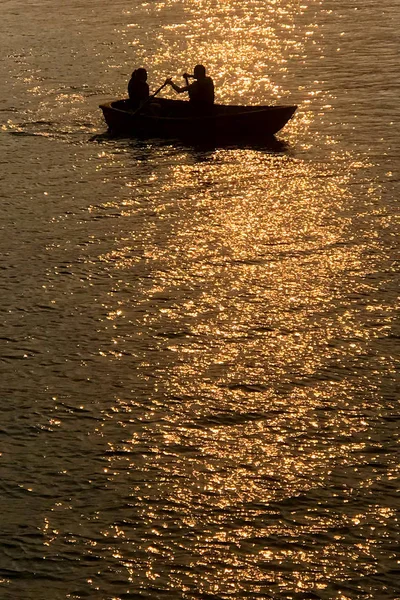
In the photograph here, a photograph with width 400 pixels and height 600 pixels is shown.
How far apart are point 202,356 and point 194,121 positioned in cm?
1141

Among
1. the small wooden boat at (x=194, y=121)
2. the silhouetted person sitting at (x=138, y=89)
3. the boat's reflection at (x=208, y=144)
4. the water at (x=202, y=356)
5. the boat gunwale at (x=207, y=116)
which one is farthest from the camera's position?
the silhouetted person sitting at (x=138, y=89)

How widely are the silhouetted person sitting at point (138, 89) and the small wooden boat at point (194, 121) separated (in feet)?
0.85

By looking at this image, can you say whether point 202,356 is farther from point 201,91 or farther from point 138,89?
point 138,89

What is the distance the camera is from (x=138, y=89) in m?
27.8

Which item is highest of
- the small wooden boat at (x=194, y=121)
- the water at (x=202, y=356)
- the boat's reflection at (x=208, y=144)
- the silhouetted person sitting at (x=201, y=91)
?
the silhouetted person sitting at (x=201, y=91)

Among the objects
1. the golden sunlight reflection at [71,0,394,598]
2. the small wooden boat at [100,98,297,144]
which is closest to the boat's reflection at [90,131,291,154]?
the small wooden boat at [100,98,297,144]

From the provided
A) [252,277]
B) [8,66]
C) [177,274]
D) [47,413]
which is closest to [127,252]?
[177,274]

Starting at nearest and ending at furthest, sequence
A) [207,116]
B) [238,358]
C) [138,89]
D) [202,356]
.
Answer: [238,358], [202,356], [207,116], [138,89]

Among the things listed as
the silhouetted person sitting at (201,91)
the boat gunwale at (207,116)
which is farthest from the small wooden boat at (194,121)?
the silhouetted person sitting at (201,91)

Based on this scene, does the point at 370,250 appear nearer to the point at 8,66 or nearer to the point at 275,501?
the point at 275,501

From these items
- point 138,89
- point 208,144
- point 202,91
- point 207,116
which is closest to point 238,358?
point 207,116

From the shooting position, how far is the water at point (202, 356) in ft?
39.1

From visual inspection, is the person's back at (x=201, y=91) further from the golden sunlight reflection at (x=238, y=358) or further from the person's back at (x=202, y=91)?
the golden sunlight reflection at (x=238, y=358)

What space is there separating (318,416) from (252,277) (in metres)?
4.77
